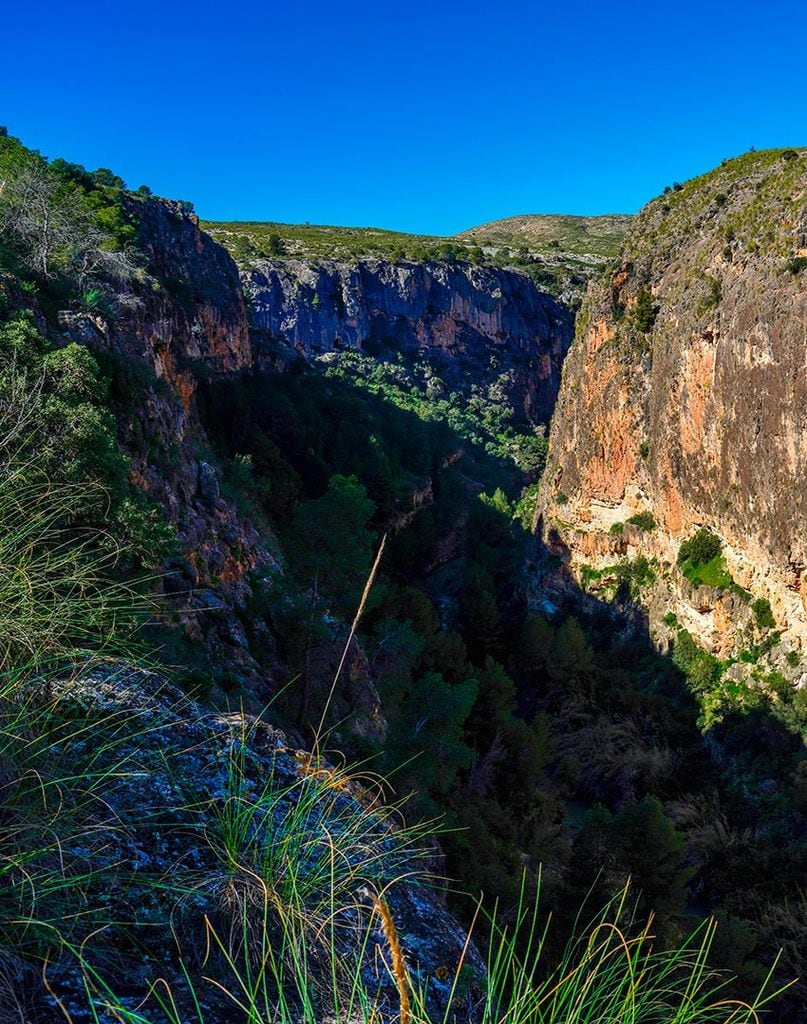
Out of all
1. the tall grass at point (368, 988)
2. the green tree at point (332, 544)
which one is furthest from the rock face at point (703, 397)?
the tall grass at point (368, 988)

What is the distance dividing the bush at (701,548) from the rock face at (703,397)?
21.4 inches

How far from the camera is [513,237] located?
133 meters

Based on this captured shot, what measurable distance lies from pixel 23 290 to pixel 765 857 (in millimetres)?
25126

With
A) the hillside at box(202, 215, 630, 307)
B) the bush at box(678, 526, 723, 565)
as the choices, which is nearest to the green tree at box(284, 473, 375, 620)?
the bush at box(678, 526, 723, 565)

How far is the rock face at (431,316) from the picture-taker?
73812 millimetres

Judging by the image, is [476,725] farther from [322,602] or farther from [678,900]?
[322,602]

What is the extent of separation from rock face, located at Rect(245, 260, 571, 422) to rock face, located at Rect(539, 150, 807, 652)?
118ft

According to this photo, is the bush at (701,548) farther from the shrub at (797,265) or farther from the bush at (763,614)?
the shrub at (797,265)

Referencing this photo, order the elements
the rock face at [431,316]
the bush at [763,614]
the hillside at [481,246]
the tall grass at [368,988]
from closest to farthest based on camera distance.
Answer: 1. the tall grass at [368,988]
2. the bush at [763,614]
3. the rock face at [431,316]
4. the hillside at [481,246]

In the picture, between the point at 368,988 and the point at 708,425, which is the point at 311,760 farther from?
the point at 708,425

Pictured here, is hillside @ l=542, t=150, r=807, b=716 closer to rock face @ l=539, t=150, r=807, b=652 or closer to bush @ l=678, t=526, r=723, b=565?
rock face @ l=539, t=150, r=807, b=652

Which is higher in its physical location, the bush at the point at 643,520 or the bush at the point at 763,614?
the bush at the point at 643,520

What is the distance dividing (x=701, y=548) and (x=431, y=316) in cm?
5844

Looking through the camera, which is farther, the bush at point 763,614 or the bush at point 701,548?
the bush at point 701,548
